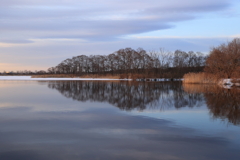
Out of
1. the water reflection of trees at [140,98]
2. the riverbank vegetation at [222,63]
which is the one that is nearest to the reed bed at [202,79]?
the riverbank vegetation at [222,63]

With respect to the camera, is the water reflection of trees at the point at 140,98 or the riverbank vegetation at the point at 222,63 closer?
the water reflection of trees at the point at 140,98

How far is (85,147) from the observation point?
14.2ft

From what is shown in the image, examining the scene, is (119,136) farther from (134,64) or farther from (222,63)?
(134,64)

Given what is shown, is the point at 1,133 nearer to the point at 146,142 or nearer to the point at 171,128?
the point at 146,142

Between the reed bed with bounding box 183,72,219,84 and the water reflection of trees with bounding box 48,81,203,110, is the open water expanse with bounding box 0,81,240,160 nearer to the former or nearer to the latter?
the water reflection of trees with bounding box 48,81,203,110

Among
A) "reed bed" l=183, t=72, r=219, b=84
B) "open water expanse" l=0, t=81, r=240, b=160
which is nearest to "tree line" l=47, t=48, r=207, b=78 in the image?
"reed bed" l=183, t=72, r=219, b=84

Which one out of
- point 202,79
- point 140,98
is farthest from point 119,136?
point 202,79

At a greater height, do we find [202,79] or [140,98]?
[202,79]

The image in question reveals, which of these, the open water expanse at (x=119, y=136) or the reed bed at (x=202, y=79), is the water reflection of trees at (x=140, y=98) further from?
the reed bed at (x=202, y=79)

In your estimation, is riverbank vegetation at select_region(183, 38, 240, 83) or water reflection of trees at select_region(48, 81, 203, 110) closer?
water reflection of trees at select_region(48, 81, 203, 110)

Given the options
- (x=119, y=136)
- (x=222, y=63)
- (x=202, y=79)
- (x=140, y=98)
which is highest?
(x=222, y=63)

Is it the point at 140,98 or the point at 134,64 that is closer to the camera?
the point at 140,98

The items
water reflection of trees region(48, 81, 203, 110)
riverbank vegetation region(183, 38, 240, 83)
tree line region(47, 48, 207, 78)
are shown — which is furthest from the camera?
tree line region(47, 48, 207, 78)

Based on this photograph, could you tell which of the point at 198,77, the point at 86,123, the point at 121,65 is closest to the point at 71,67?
the point at 121,65
